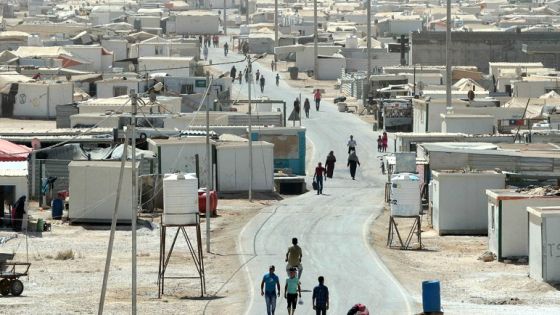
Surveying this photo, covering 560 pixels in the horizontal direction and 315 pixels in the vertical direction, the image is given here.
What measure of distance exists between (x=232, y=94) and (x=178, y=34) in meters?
47.4

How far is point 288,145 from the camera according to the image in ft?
166

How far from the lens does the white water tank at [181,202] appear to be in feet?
103

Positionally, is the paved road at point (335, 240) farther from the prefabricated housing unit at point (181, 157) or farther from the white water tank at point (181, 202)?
the prefabricated housing unit at point (181, 157)

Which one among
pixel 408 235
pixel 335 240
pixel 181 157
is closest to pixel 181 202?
pixel 335 240

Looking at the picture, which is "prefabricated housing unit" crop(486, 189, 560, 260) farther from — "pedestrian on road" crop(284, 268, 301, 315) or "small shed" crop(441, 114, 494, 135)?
"small shed" crop(441, 114, 494, 135)

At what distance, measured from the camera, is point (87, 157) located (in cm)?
4447

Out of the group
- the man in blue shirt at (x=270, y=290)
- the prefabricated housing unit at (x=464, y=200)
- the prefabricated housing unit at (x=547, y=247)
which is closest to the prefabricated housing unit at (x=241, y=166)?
the prefabricated housing unit at (x=464, y=200)

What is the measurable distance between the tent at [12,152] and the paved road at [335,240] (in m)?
5.80

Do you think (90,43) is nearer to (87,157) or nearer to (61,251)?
(87,157)

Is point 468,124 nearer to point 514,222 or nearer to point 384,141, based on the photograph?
point 384,141

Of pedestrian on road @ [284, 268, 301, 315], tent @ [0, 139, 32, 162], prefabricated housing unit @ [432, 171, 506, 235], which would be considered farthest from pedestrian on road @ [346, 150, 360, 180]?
pedestrian on road @ [284, 268, 301, 315]

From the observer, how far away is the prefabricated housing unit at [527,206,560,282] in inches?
1223

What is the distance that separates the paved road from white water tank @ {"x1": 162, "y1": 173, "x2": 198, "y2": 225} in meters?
1.66

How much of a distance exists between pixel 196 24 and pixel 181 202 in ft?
320
